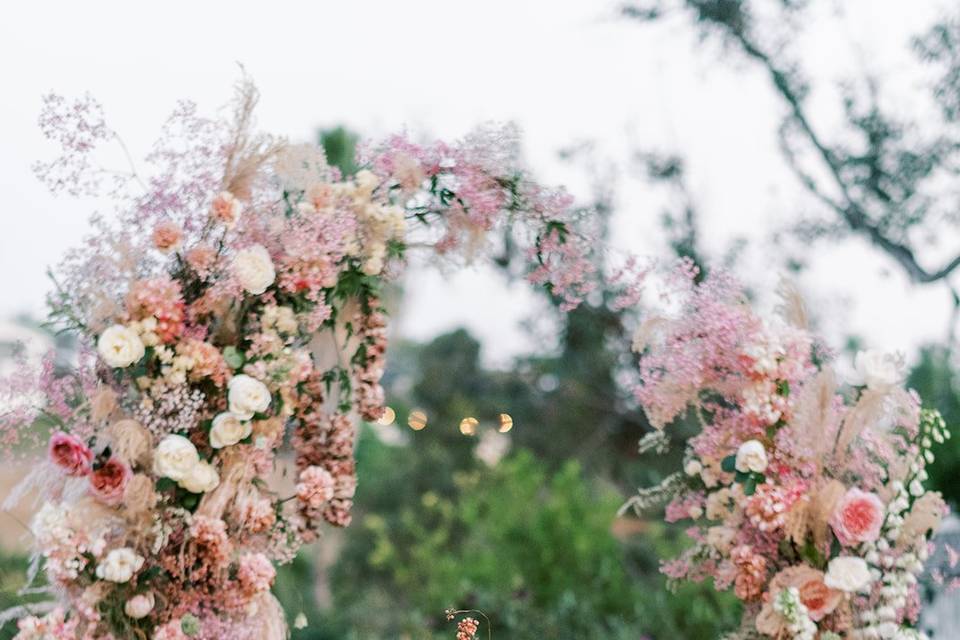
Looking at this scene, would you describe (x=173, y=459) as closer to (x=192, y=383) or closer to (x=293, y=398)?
(x=192, y=383)

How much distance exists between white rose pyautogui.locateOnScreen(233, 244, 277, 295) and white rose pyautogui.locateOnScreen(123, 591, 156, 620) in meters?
0.78

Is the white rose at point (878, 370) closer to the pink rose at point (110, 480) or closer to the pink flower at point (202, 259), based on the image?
the pink flower at point (202, 259)

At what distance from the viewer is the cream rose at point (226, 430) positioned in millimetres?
2160

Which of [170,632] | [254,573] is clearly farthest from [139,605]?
[254,573]

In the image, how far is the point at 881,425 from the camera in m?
2.45

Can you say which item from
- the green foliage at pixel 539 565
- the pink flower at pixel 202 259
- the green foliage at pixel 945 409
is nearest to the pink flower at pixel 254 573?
the pink flower at pixel 202 259

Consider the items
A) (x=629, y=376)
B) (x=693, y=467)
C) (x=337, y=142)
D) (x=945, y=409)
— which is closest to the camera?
(x=693, y=467)

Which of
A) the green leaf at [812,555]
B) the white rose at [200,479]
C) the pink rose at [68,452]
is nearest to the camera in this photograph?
the pink rose at [68,452]

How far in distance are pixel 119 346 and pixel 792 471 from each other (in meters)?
1.78

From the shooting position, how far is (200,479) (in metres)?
2.12

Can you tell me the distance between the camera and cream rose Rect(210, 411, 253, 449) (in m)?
2.16

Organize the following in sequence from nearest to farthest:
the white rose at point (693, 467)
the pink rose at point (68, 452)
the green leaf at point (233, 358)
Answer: the pink rose at point (68, 452), the green leaf at point (233, 358), the white rose at point (693, 467)

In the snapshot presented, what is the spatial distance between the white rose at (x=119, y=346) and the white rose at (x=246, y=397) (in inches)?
9.5

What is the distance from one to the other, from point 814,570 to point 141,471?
5.73 ft
